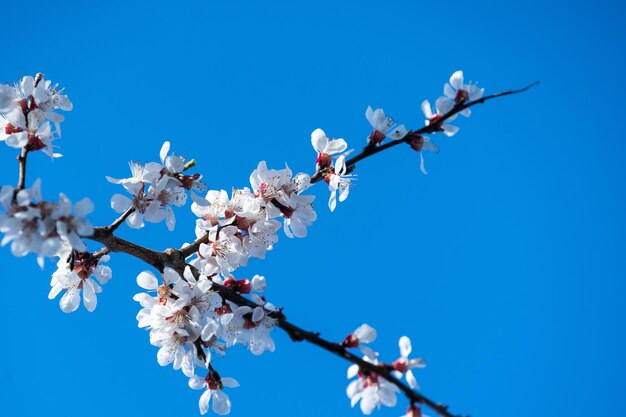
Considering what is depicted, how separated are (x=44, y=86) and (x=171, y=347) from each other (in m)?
1.32

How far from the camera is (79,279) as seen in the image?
2.87 m

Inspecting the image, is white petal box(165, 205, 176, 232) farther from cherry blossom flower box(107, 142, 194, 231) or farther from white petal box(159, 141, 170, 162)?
white petal box(159, 141, 170, 162)

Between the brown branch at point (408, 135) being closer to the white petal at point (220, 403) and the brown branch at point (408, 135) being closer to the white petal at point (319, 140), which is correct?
the white petal at point (319, 140)

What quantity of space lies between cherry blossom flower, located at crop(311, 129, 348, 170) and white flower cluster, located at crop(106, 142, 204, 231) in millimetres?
588

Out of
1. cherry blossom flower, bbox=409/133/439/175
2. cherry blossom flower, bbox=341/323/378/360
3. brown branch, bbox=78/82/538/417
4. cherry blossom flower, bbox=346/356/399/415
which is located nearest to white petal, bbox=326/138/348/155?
brown branch, bbox=78/82/538/417

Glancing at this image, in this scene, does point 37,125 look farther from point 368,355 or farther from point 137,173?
point 368,355

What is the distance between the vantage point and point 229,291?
2.68 metres

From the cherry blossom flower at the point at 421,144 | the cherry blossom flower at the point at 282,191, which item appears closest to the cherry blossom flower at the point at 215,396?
the cherry blossom flower at the point at 282,191

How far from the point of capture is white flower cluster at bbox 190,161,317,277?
2.80 metres

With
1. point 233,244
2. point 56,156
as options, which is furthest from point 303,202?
point 56,156

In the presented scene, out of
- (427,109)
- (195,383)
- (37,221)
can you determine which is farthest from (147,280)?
(427,109)

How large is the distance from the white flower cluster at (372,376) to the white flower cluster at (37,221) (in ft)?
3.64

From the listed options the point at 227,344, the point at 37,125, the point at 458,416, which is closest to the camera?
the point at 458,416

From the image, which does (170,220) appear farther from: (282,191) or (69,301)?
(69,301)
